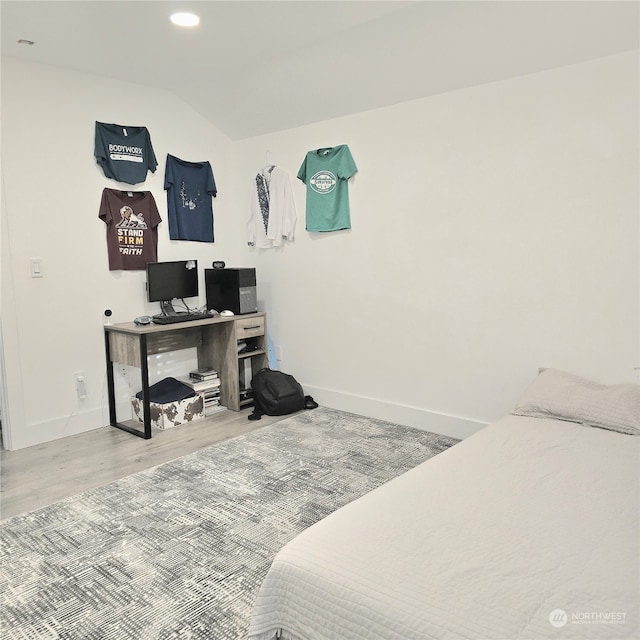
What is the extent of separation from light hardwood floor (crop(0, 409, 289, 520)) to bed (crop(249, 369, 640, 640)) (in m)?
1.83

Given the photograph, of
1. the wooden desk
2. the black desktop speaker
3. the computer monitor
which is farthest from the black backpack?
the computer monitor

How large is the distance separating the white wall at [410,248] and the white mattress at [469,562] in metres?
1.26

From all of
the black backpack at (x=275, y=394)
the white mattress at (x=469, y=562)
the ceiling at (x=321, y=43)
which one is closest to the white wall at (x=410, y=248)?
the ceiling at (x=321, y=43)

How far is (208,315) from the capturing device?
407 cm

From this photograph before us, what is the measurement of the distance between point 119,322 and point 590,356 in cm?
316

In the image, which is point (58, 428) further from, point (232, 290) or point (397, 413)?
point (397, 413)

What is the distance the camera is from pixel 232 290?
4223 millimetres

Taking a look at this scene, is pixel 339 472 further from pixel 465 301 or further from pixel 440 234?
pixel 440 234

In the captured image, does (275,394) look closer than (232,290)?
Yes

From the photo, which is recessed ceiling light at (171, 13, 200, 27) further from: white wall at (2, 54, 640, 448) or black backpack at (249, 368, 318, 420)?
black backpack at (249, 368, 318, 420)

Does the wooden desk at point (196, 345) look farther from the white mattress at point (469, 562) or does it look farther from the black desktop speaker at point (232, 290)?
the white mattress at point (469, 562)

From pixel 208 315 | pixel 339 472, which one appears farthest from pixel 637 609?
pixel 208 315

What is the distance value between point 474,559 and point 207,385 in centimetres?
297

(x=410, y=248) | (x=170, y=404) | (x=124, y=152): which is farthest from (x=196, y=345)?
(x=410, y=248)
